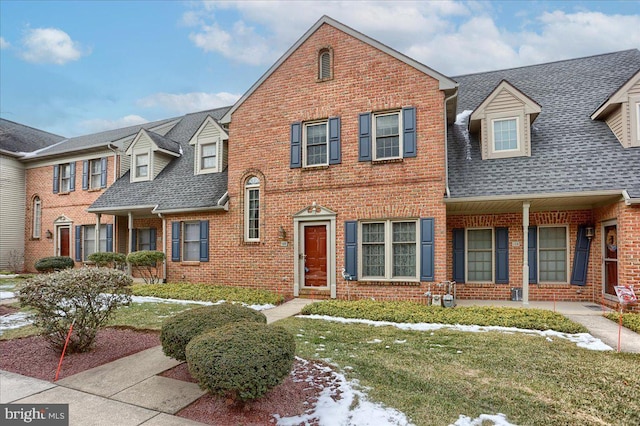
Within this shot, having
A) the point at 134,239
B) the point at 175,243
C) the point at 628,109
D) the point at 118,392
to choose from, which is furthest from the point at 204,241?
the point at 628,109

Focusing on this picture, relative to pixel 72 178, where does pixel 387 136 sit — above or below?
above

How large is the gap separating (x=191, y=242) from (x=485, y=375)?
36.4 feet

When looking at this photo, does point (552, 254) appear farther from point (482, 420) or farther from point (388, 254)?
point (482, 420)

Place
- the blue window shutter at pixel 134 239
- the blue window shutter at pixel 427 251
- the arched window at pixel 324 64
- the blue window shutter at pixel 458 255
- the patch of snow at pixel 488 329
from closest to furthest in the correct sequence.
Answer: the patch of snow at pixel 488 329
the blue window shutter at pixel 427 251
the blue window shutter at pixel 458 255
the arched window at pixel 324 64
the blue window shutter at pixel 134 239

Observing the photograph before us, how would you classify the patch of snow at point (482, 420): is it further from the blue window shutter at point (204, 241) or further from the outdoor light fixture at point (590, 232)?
the blue window shutter at point (204, 241)

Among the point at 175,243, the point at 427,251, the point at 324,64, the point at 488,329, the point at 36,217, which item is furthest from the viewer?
the point at 36,217

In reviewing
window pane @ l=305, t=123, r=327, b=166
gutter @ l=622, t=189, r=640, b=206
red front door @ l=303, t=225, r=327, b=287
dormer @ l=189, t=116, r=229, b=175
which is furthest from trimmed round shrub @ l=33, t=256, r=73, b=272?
gutter @ l=622, t=189, r=640, b=206

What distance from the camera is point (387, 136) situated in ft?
33.4

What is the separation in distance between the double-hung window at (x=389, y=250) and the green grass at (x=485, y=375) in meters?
3.29

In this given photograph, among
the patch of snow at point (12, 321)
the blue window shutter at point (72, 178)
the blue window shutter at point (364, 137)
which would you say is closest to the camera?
the patch of snow at point (12, 321)

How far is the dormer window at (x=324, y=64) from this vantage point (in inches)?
427

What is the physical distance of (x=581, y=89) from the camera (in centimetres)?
1164

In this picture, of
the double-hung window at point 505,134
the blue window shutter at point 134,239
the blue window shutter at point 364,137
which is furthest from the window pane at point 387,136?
the blue window shutter at point 134,239

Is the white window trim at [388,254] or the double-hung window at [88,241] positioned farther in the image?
the double-hung window at [88,241]
